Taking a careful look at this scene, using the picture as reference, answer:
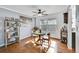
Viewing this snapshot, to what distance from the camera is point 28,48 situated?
1.67 meters

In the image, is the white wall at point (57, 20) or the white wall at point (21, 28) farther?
the white wall at point (57, 20)

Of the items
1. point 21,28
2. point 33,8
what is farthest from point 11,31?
point 33,8

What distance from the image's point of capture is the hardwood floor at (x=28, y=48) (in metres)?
1.61

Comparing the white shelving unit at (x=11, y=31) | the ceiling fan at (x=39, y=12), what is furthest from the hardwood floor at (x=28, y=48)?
the ceiling fan at (x=39, y=12)

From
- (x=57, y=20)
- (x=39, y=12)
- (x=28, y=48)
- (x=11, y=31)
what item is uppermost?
(x=39, y=12)

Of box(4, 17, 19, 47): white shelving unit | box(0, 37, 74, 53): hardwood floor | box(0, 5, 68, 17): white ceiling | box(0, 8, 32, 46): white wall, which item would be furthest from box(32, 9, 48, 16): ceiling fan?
box(0, 37, 74, 53): hardwood floor

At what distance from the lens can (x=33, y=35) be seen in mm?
1758

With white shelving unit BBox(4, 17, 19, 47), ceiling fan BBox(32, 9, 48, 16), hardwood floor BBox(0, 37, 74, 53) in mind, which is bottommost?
hardwood floor BBox(0, 37, 74, 53)

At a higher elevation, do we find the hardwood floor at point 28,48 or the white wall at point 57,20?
the white wall at point 57,20

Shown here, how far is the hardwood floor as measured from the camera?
1.61m

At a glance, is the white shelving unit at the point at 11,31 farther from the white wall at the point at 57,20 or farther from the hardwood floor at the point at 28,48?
the white wall at the point at 57,20

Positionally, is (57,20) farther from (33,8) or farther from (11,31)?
(11,31)

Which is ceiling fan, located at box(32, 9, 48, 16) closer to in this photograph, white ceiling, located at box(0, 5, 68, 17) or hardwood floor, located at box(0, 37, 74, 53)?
white ceiling, located at box(0, 5, 68, 17)
